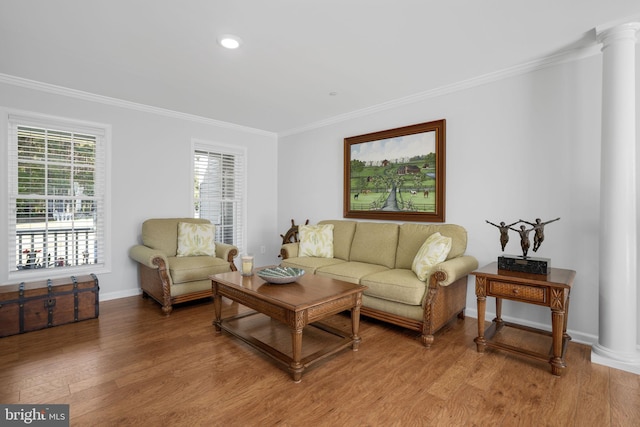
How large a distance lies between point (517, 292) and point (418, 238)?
1.23 meters

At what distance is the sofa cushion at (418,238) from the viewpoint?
10.7 ft

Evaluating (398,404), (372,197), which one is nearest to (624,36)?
(372,197)

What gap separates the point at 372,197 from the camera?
14.1ft

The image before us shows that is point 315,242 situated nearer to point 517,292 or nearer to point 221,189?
point 221,189

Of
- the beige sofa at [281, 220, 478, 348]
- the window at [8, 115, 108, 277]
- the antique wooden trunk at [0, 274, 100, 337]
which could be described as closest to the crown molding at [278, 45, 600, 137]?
the beige sofa at [281, 220, 478, 348]

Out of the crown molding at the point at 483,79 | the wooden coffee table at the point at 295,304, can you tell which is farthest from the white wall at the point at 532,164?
the wooden coffee table at the point at 295,304

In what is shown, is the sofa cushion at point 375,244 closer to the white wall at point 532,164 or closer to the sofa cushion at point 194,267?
the white wall at point 532,164

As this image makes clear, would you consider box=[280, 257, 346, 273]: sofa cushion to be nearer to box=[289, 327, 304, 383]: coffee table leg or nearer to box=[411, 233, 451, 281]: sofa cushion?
box=[411, 233, 451, 281]: sofa cushion

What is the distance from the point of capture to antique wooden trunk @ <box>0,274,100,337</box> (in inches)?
113

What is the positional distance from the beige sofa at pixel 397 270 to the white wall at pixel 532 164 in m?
0.39

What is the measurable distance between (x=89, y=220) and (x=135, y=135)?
1.20 m

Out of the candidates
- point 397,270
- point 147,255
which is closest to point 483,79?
point 397,270

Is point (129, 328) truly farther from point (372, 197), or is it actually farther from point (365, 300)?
point (372, 197)

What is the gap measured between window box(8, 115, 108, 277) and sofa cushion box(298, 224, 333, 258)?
8.05 ft
